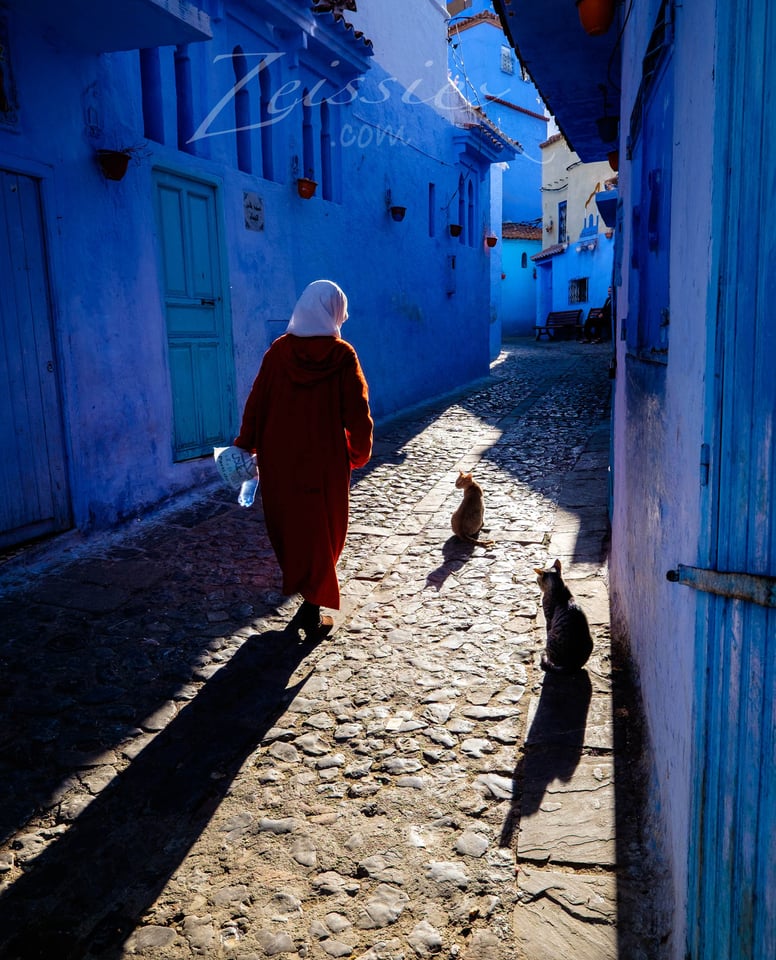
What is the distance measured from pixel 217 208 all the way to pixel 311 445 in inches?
173

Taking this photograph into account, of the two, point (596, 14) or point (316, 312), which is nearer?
point (316, 312)

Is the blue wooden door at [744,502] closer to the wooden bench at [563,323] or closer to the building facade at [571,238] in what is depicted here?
the building facade at [571,238]

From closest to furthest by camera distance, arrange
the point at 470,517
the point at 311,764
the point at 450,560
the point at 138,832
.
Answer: the point at 138,832
the point at 311,764
the point at 450,560
the point at 470,517

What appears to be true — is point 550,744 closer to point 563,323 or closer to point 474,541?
point 474,541

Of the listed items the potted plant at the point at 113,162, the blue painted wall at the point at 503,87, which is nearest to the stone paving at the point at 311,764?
the potted plant at the point at 113,162

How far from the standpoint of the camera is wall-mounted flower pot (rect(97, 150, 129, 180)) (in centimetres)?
588

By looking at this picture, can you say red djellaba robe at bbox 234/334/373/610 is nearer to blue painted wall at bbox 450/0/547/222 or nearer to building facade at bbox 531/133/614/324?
building facade at bbox 531/133/614/324

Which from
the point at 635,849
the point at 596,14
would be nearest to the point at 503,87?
the point at 596,14

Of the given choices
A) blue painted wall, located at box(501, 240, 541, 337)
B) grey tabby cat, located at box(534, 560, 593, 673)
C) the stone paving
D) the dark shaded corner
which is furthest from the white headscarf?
blue painted wall, located at box(501, 240, 541, 337)

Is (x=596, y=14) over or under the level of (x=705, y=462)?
over

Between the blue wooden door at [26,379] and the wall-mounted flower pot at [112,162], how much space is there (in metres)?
0.68

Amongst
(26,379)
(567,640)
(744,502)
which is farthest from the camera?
(26,379)

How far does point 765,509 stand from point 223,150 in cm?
744

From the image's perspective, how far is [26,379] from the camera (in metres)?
5.37
